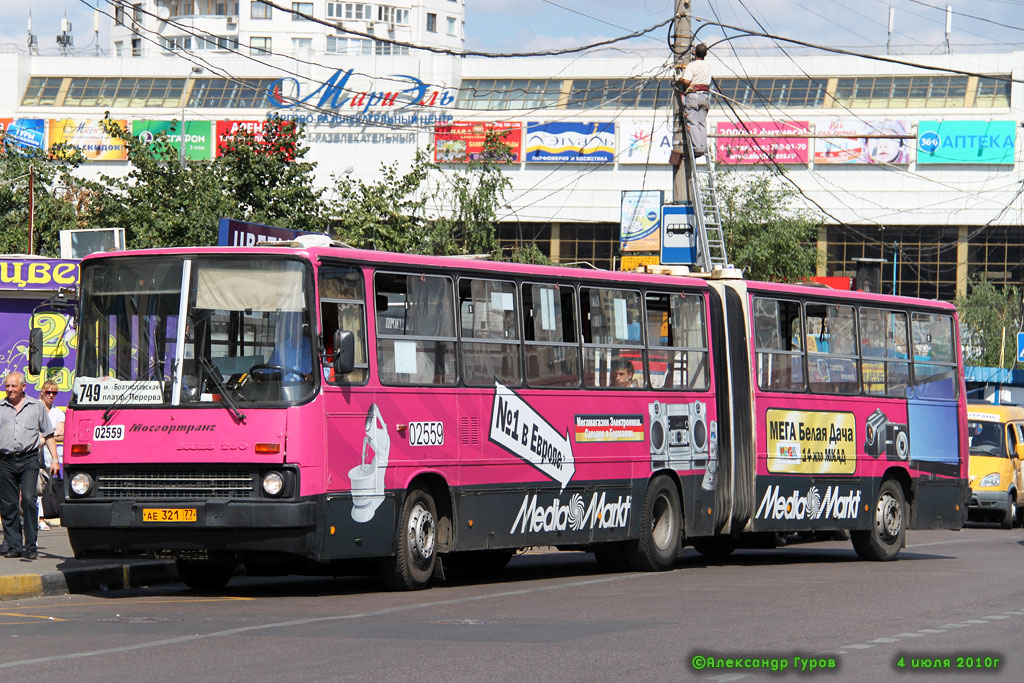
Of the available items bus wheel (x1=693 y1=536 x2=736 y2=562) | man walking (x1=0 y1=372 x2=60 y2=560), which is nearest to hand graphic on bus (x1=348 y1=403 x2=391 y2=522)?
man walking (x1=0 y1=372 x2=60 y2=560)

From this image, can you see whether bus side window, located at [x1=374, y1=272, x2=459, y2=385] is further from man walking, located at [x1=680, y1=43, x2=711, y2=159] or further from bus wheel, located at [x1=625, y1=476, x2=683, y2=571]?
man walking, located at [x1=680, y1=43, x2=711, y2=159]

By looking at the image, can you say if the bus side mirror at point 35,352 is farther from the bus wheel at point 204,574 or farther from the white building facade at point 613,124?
the white building facade at point 613,124

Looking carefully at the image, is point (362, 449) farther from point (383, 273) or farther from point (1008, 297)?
point (1008, 297)

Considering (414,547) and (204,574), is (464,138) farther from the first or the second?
(414,547)

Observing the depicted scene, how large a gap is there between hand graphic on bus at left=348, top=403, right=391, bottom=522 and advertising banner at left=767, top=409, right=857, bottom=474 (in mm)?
6015

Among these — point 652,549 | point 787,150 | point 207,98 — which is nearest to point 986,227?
point 787,150

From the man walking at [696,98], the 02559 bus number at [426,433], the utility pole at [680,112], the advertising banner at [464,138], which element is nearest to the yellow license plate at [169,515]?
the 02559 bus number at [426,433]

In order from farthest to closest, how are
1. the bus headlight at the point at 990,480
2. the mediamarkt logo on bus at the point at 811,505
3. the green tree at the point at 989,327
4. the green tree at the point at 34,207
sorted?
1. the green tree at the point at 989,327
2. the green tree at the point at 34,207
3. the bus headlight at the point at 990,480
4. the mediamarkt logo on bus at the point at 811,505

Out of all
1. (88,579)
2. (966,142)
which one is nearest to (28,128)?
(966,142)

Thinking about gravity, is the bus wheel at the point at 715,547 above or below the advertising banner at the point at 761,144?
below

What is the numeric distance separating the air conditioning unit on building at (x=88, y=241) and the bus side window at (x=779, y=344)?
10006 mm

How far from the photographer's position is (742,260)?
177ft

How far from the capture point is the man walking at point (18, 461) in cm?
1507

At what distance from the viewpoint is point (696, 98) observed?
23.4 meters
